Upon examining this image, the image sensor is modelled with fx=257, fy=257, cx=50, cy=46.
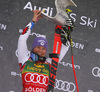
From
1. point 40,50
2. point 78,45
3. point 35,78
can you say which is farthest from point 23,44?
point 78,45

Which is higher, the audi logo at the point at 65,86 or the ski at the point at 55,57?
the ski at the point at 55,57

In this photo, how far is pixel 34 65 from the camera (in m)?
2.47

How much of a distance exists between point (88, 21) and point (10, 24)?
51.7 inches

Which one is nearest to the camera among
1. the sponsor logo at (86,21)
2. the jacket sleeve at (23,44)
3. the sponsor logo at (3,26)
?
the jacket sleeve at (23,44)

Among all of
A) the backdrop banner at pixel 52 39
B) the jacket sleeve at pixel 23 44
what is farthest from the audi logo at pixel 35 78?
the backdrop banner at pixel 52 39

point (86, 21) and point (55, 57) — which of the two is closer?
point (55, 57)

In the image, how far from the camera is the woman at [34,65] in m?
2.40

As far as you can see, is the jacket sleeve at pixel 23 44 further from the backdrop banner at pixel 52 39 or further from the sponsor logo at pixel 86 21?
the sponsor logo at pixel 86 21

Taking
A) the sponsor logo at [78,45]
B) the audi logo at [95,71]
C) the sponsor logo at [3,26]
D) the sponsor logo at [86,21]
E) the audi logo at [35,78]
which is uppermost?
the sponsor logo at [86,21]

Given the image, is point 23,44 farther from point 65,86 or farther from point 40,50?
point 65,86

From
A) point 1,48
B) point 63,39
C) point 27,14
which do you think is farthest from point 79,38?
point 63,39

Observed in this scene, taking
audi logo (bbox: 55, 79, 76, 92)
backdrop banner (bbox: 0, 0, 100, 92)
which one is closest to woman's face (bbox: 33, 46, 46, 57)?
backdrop banner (bbox: 0, 0, 100, 92)

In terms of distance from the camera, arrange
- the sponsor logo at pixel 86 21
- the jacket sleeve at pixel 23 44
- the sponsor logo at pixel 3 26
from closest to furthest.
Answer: the jacket sleeve at pixel 23 44 < the sponsor logo at pixel 3 26 < the sponsor logo at pixel 86 21

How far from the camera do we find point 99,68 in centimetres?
441
